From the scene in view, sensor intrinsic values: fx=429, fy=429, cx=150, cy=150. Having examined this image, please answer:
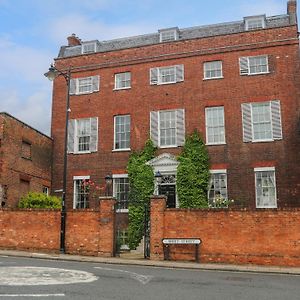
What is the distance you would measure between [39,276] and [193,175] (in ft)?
45.2

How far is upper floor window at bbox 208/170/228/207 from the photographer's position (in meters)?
23.8

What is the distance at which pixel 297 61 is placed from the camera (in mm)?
23859

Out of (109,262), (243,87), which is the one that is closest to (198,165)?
(243,87)

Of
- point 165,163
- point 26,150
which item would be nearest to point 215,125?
point 165,163

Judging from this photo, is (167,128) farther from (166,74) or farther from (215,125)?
(166,74)

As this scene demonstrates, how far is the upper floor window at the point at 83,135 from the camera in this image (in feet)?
88.1

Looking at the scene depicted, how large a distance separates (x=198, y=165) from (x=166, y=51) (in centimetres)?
753

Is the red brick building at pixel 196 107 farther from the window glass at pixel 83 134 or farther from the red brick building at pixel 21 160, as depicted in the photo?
the red brick building at pixel 21 160

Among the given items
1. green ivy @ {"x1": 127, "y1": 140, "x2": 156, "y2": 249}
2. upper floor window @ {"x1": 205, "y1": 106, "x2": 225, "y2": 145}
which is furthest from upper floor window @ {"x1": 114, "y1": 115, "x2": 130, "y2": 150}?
upper floor window @ {"x1": 205, "y1": 106, "x2": 225, "y2": 145}

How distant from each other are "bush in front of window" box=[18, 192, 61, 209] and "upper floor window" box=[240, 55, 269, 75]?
12.8 m

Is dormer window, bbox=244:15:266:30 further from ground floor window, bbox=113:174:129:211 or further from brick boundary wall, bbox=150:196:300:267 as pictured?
brick boundary wall, bbox=150:196:300:267

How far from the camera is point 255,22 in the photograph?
26078 millimetres

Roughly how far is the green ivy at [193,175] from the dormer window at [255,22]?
774 cm

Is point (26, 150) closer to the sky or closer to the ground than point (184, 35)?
closer to the ground
